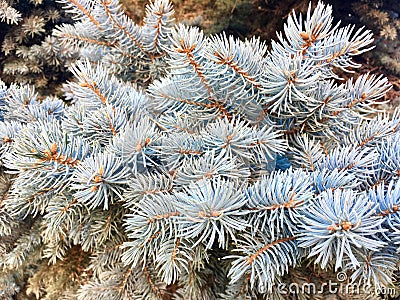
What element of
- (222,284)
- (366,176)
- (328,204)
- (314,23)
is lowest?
(222,284)

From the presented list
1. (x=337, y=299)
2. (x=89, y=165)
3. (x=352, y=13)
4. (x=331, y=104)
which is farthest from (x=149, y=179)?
(x=352, y=13)

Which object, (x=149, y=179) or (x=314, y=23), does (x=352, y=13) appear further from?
(x=149, y=179)

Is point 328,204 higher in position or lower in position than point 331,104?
lower

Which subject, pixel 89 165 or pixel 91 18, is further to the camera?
pixel 91 18

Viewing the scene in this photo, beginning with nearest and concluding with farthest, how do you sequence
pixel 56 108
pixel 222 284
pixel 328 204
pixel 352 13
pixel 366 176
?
pixel 328 204 → pixel 366 176 → pixel 222 284 → pixel 56 108 → pixel 352 13

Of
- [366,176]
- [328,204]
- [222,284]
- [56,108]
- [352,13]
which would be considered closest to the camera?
[328,204]

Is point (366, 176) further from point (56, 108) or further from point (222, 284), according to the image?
point (56, 108)
